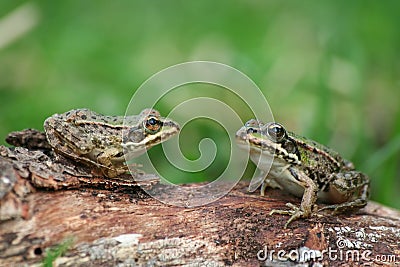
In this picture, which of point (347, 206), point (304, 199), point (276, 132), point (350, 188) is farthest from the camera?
point (350, 188)

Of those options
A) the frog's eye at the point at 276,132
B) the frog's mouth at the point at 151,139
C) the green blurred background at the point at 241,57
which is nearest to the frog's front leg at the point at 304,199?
the frog's eye at the point at 276,132

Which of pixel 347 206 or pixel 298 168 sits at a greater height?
pixel 298 168

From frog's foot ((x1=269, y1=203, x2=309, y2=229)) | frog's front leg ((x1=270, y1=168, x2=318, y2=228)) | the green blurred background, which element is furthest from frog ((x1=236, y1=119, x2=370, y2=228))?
the green blurred background

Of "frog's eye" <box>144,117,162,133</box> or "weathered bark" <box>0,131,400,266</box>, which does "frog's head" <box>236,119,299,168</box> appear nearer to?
"weathered bark" <box>0,131,400,266</box>

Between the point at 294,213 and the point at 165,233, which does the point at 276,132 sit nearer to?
the point at 294,213

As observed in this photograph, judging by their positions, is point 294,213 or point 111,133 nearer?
point 294,213

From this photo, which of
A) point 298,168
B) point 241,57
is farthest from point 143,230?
point 241,57

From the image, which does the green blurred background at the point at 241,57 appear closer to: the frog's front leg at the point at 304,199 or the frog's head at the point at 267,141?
the frog's head at the point at 267,141
